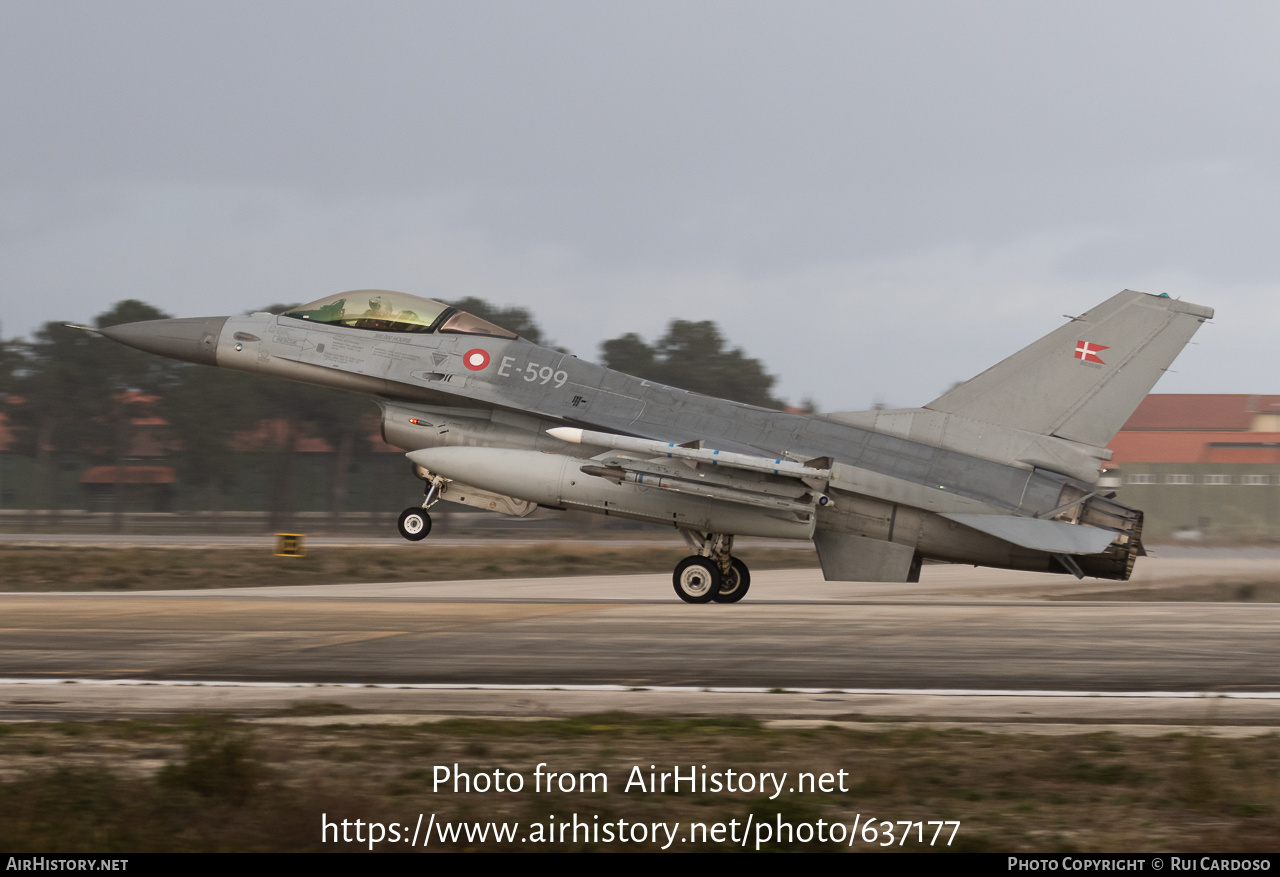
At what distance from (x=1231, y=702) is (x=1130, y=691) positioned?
818 millimetres

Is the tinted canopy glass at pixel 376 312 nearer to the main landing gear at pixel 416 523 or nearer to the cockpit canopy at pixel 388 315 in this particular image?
the cockpit canopy at pixel 388 315

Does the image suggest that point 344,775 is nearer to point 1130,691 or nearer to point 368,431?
point 1130,691

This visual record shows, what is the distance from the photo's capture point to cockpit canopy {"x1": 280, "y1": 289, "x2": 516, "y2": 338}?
19.7 metres

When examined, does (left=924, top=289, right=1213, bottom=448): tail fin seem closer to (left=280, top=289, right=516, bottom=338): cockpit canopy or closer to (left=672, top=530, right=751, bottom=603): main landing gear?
(left=672, top=530, right=751, bottom=603): main landing gear

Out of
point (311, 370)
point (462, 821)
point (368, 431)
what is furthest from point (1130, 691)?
point (368, 431)

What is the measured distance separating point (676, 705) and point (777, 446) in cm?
966

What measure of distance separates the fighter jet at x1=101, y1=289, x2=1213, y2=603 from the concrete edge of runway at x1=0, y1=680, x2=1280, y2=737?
7.82 meters

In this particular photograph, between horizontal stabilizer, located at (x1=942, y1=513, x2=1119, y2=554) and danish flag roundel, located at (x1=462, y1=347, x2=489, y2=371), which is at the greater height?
danish flag roundel, located at (x1=462, y1=347, x2=489, y2=371)

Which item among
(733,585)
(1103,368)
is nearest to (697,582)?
(733,585)

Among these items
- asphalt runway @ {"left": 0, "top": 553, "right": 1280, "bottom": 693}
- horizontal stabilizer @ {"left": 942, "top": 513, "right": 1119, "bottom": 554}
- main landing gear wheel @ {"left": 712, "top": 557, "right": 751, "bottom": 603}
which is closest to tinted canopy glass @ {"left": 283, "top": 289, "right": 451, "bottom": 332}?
asphalt runway @ {"left": 0, "top": 553, "right": 1280, "bottom": 693}

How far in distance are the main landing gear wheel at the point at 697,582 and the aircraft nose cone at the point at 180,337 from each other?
28.8 ft

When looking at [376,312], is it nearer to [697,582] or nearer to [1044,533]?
[697,582]

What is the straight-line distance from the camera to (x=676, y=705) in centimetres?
941

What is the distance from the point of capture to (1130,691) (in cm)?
1017
